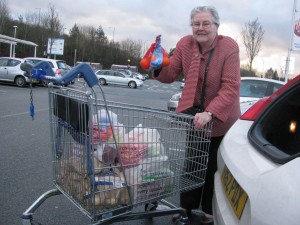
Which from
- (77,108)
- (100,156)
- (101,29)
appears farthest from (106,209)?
(101,29)

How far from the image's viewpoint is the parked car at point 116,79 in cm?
3669

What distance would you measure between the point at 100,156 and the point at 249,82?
7.37 meters

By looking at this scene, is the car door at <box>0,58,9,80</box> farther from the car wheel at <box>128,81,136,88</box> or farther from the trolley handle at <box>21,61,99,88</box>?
the trolley handle at <box>21,61,99,88</box>

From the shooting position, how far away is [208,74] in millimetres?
3146

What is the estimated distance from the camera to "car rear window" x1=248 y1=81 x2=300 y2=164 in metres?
2.33

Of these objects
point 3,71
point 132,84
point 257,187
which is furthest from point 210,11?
point 132,84

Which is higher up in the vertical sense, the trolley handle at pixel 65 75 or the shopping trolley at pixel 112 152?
the trolley handle at pixel 65 75

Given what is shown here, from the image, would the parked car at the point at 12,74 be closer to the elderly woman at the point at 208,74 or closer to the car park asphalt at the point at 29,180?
the car park asphalt at the point at 29,180

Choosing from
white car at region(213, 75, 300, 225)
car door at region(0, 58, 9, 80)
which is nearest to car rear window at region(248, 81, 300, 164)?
white car at region(213, 75, 300, 225)

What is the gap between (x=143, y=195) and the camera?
2609 millimetres

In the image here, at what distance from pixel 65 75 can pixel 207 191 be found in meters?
1.79

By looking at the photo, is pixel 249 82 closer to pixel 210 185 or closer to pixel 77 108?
pixel 210 185

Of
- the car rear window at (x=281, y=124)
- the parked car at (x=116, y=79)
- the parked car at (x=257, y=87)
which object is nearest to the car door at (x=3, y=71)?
the parked car at (x=257, y=87)

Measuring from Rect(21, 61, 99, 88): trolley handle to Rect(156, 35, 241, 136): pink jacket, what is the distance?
1093 millimetres
